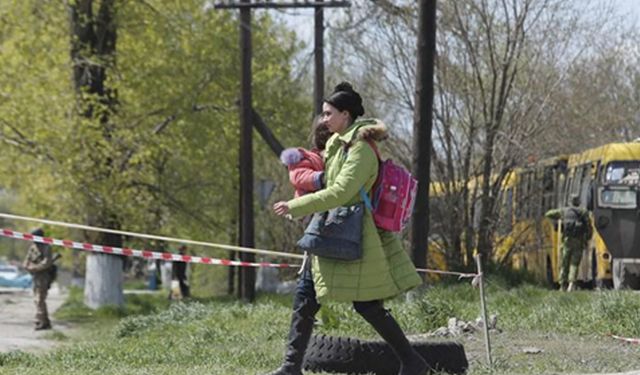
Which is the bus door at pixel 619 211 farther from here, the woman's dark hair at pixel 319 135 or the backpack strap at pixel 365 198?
the backpack strap at pixel 365 198

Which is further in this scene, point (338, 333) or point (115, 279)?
point (115, 279)

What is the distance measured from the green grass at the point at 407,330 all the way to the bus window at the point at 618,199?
6.78 m

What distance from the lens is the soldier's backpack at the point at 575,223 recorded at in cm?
2569

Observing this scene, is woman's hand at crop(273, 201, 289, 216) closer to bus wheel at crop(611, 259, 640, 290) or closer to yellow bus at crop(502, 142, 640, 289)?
yellow bus at crop(502, 142, 640, 289)

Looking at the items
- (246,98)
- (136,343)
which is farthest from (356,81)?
(136,343)

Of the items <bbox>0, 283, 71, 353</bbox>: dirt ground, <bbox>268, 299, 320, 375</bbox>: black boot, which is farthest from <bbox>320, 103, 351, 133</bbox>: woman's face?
<bbox>0, 283, 71, 353</bbox>: dirt ground

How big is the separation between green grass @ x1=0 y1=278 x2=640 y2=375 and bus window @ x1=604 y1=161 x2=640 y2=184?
6862 millimetres

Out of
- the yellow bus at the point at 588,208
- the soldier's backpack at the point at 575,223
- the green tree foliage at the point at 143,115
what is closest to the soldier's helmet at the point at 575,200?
the yellow bus at the point at 588,208

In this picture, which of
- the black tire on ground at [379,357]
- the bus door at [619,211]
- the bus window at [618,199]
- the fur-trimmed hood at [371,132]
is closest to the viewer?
the fur-trimmed hood at [371,132]

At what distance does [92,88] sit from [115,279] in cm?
401

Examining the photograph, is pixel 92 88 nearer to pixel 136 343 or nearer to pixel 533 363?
pixel 136 343

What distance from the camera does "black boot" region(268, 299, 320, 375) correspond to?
8648 mm

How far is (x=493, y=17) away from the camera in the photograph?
25.9 meters

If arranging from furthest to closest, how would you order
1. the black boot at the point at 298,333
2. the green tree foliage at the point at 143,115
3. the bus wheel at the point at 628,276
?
the green tree foliage at the point at 143,115 < the bus wheel at the point at 628,276 < the black boot at the point at 298,333
